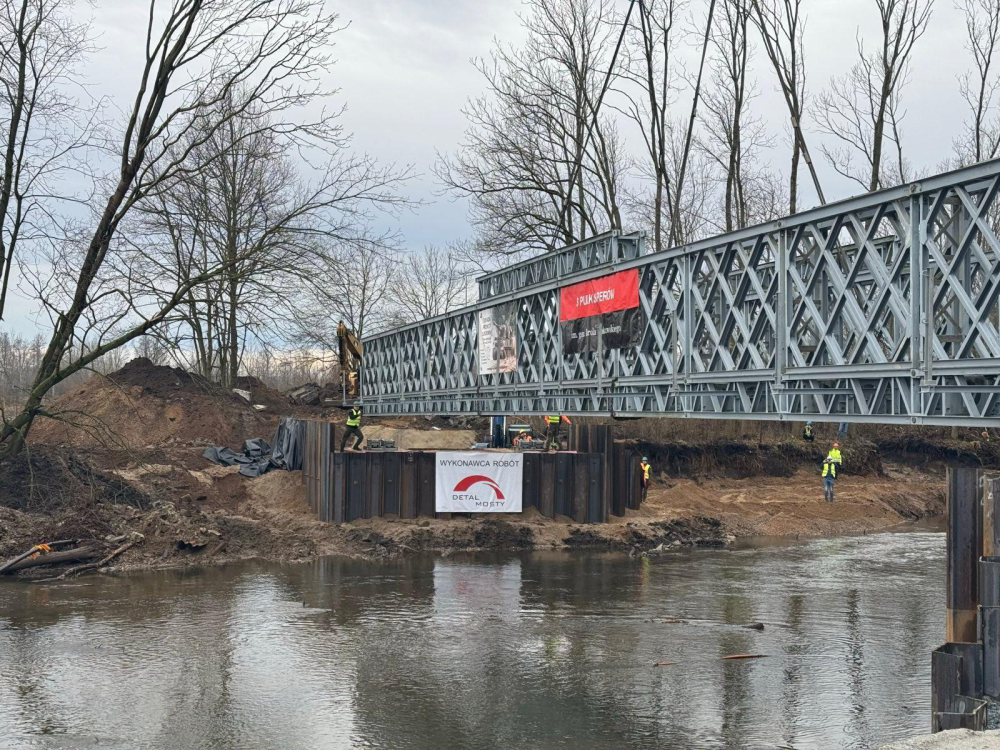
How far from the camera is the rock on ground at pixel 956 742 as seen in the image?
874 centimetres

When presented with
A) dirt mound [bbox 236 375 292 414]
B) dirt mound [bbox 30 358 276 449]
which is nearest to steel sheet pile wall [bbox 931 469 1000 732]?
dirt mound [bbox 30 358 276 449]

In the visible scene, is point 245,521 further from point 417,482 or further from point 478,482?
point 478,482

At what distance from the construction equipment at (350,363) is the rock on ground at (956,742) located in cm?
3225

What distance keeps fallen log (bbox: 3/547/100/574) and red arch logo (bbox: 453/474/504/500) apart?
373 inches

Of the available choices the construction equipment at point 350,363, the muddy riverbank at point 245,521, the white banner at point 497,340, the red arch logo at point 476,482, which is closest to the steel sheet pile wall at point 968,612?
the white banner at point 497,340

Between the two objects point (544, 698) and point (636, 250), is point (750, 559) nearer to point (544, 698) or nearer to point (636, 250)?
point (636, 250)

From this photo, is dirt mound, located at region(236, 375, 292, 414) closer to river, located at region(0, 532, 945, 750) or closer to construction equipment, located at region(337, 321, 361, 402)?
construction equipment, located at region(337, 321, 361, 402)

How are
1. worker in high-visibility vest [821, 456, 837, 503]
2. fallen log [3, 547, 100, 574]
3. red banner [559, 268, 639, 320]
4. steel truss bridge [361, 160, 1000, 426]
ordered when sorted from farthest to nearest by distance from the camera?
worker in high-visibility vest [821, 456, 837, 503] → fallen log [3, 547, 100, 574] → red banner [559, 268, 639, 320] → steel truss bridge [361, 160, 1000, 426]

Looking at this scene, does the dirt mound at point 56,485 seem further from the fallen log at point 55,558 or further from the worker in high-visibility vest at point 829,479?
the worker in high-visibility vest at point 829,479

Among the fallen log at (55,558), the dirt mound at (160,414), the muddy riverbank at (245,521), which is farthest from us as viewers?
the dirt mound at (160,414)

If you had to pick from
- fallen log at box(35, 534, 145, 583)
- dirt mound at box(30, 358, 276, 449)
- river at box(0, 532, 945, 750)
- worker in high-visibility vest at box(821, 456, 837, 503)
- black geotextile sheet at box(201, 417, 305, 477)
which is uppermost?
dirt mound at box(30, 358, 276, 449)

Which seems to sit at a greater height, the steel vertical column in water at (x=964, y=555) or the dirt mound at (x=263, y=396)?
the dirt mound at (x=263, y=396)

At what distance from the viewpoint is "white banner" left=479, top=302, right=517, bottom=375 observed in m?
26.0

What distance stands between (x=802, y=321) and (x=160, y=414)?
34484mm
